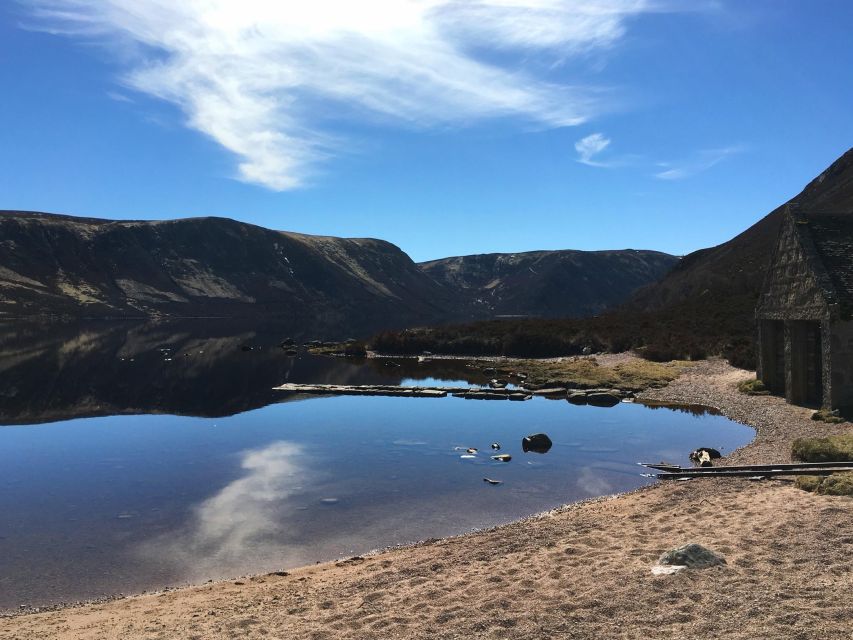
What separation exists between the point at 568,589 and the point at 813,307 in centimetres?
1927

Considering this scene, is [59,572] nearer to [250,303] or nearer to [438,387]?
[438,387]

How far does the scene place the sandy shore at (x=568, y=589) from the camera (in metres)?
7.44

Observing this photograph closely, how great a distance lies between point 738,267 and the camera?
264 ft

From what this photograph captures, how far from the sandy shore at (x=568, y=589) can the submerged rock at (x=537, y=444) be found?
8495 mm

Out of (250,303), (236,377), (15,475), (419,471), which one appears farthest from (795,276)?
(250,303)

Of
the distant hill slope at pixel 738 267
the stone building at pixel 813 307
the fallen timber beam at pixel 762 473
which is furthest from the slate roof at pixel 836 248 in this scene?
the distant hill slope at pixel 738 267

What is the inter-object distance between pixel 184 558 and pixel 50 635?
13.3 ft

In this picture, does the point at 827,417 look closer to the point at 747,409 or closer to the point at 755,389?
the point at 747,409

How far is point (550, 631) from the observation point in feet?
24.5

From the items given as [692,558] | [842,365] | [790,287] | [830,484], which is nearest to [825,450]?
[830,484]

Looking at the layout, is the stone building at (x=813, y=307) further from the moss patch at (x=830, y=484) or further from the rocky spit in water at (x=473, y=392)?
the moss patch at (x=830, y=484)

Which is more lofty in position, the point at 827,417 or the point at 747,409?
the point at 827,417

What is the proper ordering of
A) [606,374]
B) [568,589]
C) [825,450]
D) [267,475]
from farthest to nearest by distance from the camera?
[606,374] → [267,475] → [825,450] → [568,589]

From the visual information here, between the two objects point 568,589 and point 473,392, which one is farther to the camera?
point 473,392
